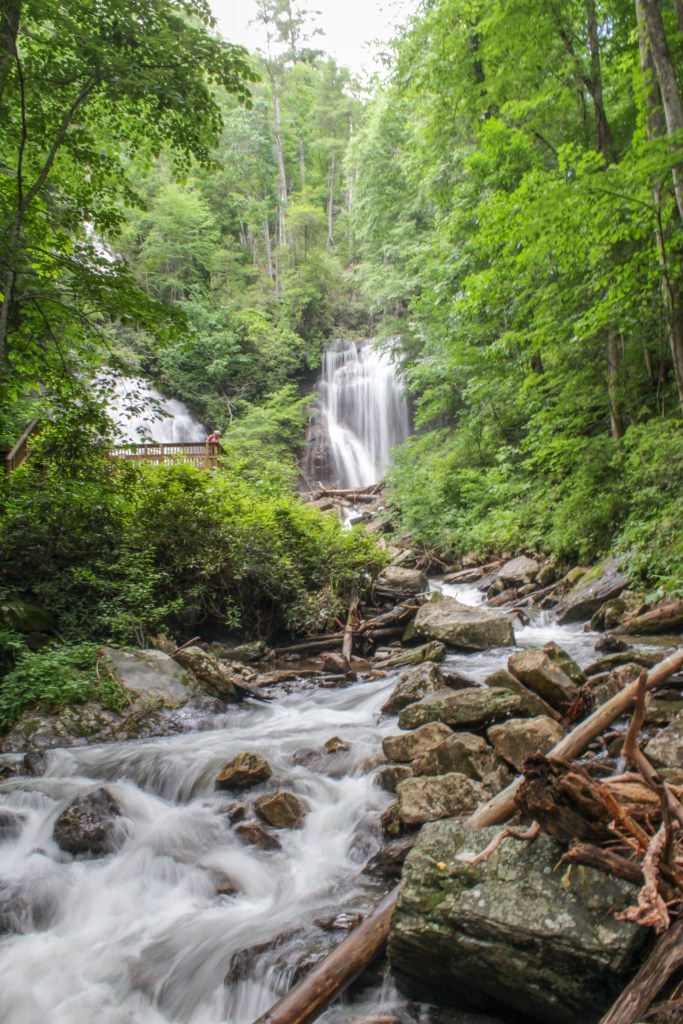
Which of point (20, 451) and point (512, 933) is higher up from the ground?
point (20, 451)

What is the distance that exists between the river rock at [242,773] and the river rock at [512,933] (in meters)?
2.34

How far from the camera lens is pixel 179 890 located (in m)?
3.75

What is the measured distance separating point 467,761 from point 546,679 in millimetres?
1143

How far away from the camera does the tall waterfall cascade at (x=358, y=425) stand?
24750 mm

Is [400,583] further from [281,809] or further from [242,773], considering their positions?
[281,809]

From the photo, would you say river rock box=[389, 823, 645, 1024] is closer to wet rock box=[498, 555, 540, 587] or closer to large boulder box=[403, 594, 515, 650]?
large boulder box=[403, 594, 515, 650]

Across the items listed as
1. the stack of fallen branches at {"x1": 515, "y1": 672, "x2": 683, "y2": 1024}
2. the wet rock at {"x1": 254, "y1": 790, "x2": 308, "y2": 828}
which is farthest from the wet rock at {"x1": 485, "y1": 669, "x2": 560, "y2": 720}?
the stack of fallen branches at {"x1": 515, "y1": 672, "x2": 683, "y2": 1024}

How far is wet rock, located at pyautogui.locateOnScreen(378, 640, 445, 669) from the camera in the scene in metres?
7.68

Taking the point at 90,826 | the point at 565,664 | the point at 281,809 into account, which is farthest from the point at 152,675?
the point at 565,664

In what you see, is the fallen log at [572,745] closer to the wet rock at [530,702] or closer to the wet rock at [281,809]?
the wet rock at [530,702]

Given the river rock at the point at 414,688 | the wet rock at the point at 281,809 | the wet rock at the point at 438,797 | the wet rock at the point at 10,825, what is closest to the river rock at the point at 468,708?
the river rock at the point at 414,688

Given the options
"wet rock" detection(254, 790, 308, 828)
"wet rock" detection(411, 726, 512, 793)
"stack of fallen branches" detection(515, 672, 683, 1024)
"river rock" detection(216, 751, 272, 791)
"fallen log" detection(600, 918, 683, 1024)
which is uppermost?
"stack of fallen branches" detection(515, 672, 683, 1024)

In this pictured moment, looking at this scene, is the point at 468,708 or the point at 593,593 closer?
the point at 468,708

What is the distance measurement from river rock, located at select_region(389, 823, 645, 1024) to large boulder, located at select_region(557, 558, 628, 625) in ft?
21.8
